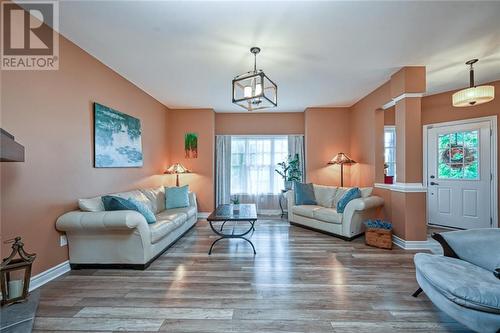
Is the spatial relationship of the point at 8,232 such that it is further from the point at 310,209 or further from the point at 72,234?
the point at 310,209

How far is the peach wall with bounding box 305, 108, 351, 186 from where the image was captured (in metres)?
5.52

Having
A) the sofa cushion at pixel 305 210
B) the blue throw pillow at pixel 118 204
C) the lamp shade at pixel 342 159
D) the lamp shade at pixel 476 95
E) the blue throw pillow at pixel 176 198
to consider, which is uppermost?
the lamp shade at pixel 476 95

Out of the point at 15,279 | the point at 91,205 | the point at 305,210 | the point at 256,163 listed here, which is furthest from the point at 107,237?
the point at 256,163

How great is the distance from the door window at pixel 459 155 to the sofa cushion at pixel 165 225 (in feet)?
17.1

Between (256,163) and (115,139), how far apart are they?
3396mm

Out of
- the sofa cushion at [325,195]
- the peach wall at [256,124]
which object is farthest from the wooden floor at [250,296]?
the peach wall at [256,124]

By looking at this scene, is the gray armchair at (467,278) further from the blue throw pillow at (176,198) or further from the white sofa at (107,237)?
the blue throw pillow at (176,198)

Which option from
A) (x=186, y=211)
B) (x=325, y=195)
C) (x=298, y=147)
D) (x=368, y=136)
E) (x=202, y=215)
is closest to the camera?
(x=186, y=211)

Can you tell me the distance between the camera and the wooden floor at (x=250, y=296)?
1786 mm

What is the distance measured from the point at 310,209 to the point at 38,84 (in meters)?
4.33

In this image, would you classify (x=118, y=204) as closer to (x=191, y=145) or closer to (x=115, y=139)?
(x=115, y=139)

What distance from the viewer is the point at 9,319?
1709mm

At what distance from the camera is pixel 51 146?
244 centimetres

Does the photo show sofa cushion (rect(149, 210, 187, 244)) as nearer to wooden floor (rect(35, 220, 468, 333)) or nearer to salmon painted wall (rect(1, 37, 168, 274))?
wooden floor (rect(35, 220, 468, 333))
